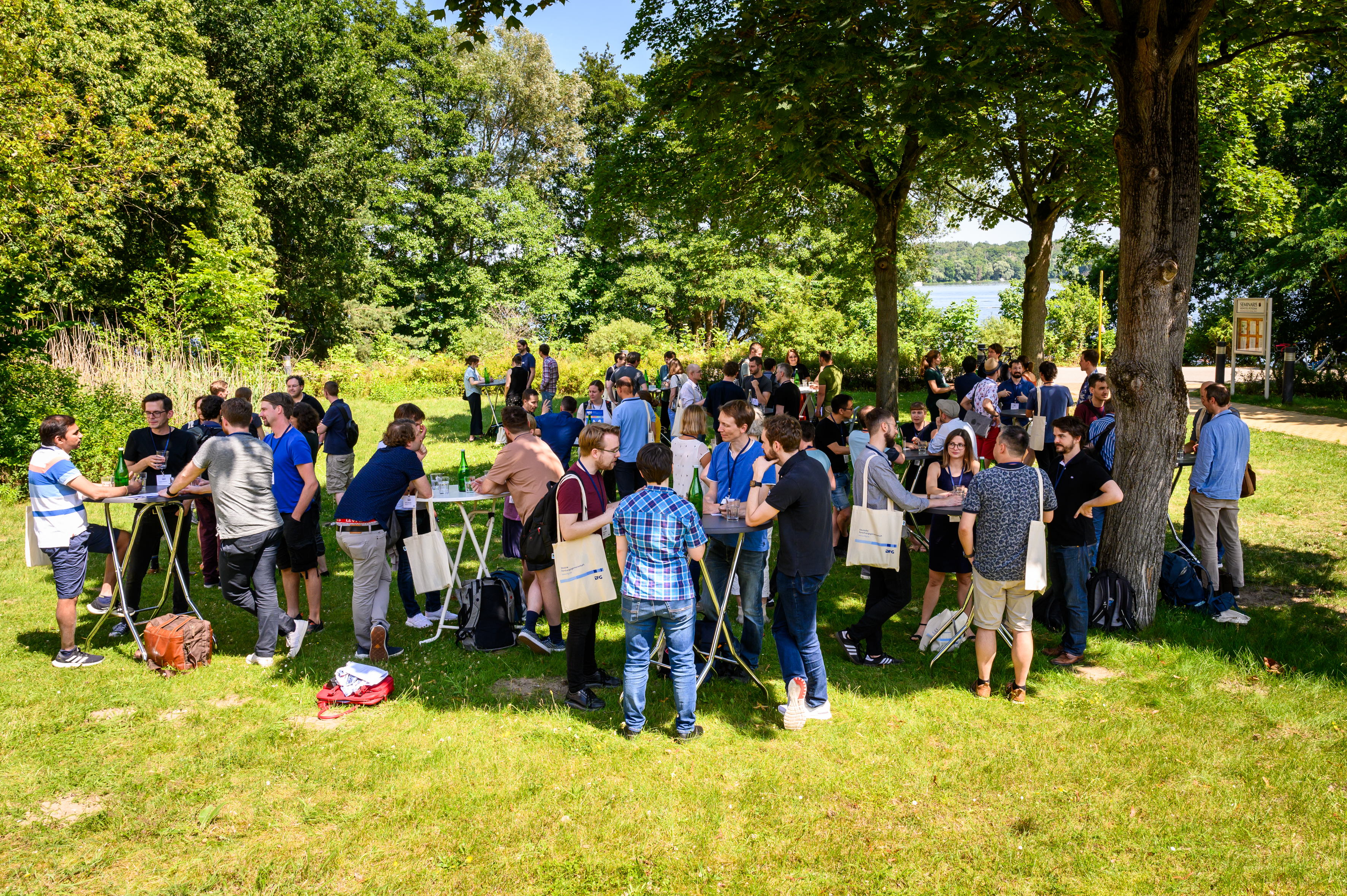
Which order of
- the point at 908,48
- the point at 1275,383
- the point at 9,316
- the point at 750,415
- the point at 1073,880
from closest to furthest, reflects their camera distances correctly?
the point at 1073,880 < the point at 750,415 < the point at 908,48 < the point at 9,316 < the point at 1275,383

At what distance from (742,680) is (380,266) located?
30.0 meters

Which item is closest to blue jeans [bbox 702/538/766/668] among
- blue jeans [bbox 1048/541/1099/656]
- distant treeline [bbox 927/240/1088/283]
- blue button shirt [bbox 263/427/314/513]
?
blue jeans [bbox 1048/541/1099/656]

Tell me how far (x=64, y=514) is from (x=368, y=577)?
224 cm

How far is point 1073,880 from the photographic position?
370 centimetres

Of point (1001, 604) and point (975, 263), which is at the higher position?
point (975, 263)

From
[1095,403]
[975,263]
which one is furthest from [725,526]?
[975,263]

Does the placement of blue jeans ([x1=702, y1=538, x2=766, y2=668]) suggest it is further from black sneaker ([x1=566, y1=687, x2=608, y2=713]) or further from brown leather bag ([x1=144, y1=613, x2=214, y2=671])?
brown leather bag ([x1=144, y1=613, x2=214, y2=671])

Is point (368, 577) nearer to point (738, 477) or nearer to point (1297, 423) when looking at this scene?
point (738, 477)

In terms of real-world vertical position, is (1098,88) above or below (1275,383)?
above

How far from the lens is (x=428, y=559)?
6.29 metres

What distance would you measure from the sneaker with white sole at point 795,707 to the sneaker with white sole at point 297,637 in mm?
3766

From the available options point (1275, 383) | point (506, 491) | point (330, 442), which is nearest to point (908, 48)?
point (506, 491)

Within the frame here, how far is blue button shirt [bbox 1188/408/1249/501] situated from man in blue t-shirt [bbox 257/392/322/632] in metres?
7.27

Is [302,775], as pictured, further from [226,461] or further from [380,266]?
[380,266]
